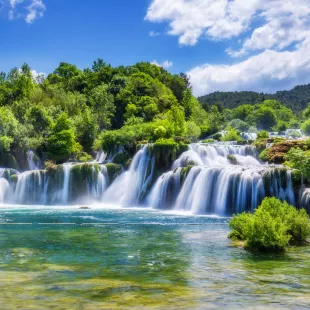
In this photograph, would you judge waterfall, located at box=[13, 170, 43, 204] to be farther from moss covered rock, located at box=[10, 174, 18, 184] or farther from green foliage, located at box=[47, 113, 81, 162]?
green foliage, located at box=[47, 113, 81, 162]

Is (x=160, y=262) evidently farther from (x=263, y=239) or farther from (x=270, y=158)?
(x=270, y=158)

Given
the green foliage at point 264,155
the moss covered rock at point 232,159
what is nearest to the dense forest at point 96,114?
the moss covered rock at point 232,159

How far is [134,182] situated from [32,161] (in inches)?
707

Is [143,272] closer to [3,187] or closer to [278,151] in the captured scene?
[278,151]

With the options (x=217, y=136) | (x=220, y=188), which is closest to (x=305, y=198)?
(x=220, y=188)

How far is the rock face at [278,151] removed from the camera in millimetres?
46347

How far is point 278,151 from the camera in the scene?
47469mm

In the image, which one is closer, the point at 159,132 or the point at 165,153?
the point at 165,153

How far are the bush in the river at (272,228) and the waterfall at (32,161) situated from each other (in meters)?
43.7

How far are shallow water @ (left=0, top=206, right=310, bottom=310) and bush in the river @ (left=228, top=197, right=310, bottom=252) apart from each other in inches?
28.7

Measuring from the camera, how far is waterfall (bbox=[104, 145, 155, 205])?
5056 centimetres

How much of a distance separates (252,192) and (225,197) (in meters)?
2.47

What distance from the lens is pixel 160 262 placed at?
17.6 metres

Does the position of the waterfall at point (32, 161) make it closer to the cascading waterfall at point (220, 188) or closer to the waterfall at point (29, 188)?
the waterfall at point (29, 188)
